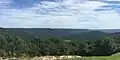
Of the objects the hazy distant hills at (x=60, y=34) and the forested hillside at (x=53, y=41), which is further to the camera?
the hazy distant hills at (x=60, y=34)

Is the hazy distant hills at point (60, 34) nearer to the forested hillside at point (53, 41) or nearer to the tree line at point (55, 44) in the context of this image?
the forested hillside at point (53, 41)

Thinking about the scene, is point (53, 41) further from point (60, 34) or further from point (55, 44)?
point (60, 34)

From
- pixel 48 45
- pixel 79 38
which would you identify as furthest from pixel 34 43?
pixel 79 38

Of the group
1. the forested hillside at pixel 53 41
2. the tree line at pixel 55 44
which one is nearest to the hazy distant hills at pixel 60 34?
the forested hillside at pixel 53 41

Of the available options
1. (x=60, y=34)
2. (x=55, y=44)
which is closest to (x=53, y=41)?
(x=55, y=44)

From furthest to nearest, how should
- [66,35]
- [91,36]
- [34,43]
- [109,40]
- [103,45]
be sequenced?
1. [66,35]
2. [91,36]
3. [34,43]
4. [109,40]
5. [103,45]

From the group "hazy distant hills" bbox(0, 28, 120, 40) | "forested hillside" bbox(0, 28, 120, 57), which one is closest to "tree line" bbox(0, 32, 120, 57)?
"forested hillside" bbox(0, 28, 120, 57)

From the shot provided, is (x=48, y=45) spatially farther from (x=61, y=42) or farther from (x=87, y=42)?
(x=87, y=42)

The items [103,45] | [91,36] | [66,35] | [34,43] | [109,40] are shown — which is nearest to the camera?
[103,45]

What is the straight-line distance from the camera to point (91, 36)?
49.9m

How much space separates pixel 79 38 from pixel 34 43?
1046cm

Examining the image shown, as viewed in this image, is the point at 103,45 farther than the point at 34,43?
No

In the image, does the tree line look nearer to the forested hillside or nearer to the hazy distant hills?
the forested hillside

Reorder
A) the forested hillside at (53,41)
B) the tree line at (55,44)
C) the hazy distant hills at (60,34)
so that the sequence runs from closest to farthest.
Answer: the tree line at (55,44), the forested hillside at (53,41), the hazy distant hills at (60,34)
